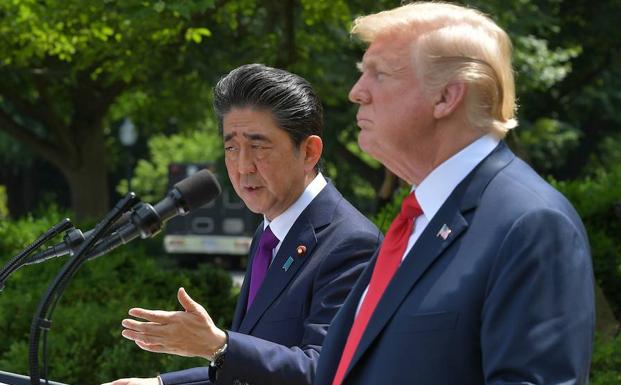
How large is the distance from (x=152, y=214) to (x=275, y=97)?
108 centimetres

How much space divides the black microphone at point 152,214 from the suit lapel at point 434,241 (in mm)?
610

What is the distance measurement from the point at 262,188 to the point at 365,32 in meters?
1.17

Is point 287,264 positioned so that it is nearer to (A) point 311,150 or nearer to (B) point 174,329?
(A) point 311,150

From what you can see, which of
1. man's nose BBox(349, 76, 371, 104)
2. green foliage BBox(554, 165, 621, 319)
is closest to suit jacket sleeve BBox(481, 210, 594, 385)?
man's nose BBox(349, 76, 371, 104)

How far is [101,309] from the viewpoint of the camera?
687 cm

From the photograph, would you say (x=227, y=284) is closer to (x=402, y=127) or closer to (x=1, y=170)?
(x=402, y=127)

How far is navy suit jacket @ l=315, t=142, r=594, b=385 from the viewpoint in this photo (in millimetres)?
1913

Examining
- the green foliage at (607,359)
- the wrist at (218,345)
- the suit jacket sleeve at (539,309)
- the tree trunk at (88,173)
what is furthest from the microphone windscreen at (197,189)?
the tree trunk at (88,173)

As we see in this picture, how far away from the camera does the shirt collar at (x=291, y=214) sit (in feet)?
11.2

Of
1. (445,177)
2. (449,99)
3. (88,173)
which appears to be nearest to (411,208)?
(445,177)

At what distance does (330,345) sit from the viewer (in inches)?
95.0

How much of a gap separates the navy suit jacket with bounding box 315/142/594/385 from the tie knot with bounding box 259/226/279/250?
1.28 meters

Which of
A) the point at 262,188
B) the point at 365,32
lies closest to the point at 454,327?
the point at 365,32

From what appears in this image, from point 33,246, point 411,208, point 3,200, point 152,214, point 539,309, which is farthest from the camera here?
point 3,200
